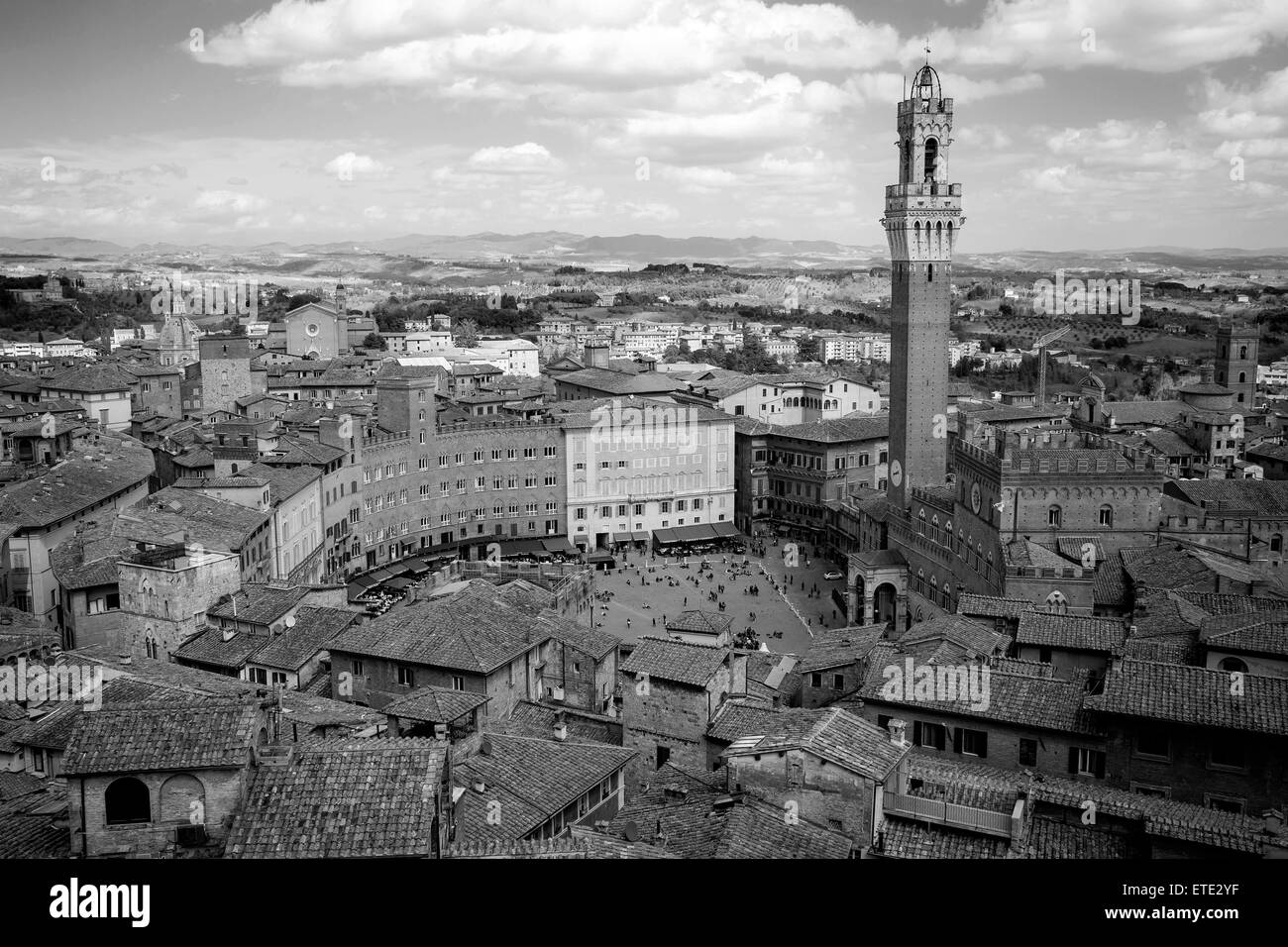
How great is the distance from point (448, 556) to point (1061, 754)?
30255mm

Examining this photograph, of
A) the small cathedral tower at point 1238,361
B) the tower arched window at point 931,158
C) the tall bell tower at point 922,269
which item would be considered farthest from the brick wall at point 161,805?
the small cathedral tower at point 1238,361

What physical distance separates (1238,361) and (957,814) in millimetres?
51730

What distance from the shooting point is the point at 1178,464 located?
43750 millimetres

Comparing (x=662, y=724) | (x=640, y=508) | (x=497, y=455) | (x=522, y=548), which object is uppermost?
(x=497, y=455)

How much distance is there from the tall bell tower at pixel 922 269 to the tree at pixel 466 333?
41126mm

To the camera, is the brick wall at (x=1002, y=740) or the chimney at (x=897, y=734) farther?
the brick wall at (x=1002, y=740)

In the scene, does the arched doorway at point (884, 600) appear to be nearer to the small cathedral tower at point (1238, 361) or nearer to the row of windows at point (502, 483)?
the row of windows at point (502, 483)

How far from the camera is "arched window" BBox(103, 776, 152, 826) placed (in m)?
8.08

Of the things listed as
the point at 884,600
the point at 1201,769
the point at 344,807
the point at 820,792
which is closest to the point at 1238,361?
the point at 884,600

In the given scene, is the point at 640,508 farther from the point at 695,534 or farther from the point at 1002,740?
the point at 1002,740

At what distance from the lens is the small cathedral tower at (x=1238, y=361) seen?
5475cm

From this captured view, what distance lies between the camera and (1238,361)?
182ft
